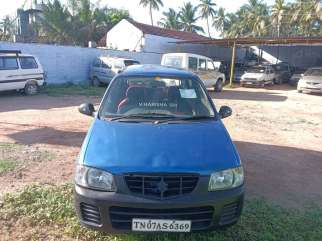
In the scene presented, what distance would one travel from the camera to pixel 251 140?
27.3 feet

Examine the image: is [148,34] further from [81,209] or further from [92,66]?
[81,209]

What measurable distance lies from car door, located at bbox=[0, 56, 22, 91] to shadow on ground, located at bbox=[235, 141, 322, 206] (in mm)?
9639

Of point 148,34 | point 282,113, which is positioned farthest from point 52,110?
point 148,34

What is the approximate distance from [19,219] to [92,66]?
1712 centimetres

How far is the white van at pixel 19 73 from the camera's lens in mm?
13828

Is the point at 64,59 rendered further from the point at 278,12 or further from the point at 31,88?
the point at 278,12

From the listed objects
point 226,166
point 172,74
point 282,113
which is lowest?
point 282,113

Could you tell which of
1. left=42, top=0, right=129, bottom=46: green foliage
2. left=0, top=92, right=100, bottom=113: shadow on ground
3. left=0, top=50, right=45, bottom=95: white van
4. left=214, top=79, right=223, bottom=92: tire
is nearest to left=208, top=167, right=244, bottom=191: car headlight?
left=0, top=92, right=100, bottom=113: shadow on ground

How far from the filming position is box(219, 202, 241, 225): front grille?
11.1ft

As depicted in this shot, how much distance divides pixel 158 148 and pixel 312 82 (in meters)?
18.7

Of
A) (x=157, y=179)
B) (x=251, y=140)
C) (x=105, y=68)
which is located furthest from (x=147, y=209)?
(x=105, y=68)

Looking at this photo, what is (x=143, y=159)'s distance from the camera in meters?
3.39

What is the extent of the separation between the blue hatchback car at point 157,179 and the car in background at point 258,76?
20.4 metres

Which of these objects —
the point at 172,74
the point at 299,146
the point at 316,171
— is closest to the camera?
the point at 172,74
